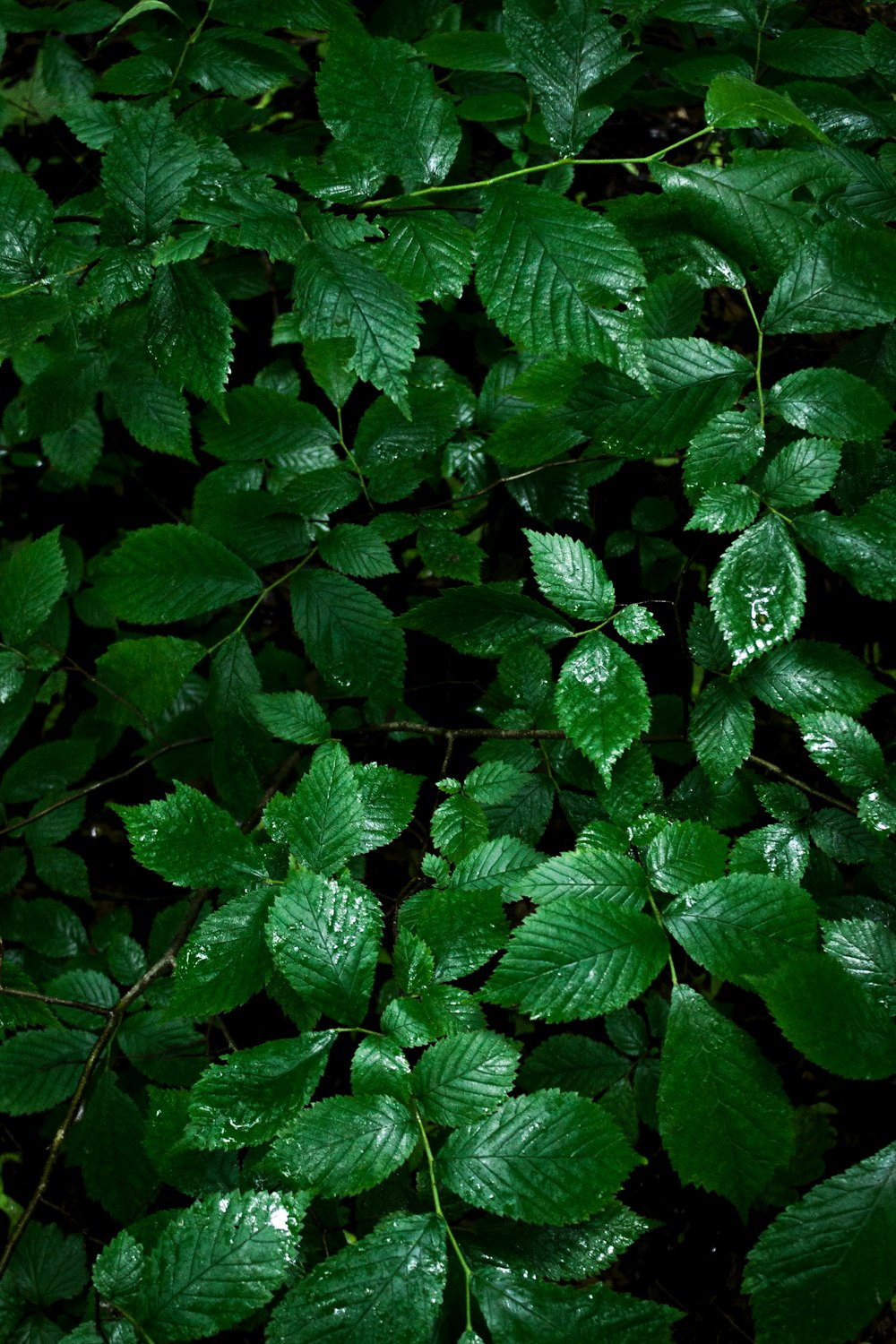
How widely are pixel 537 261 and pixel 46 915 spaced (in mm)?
1893

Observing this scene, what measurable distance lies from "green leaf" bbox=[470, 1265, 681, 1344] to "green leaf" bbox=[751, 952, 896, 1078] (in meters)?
0.37

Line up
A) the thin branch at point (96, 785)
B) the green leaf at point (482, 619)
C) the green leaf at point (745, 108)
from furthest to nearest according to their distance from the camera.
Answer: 1. the thin branch at point (96, 785)
2. the green leaf at point (482, 619)
3. the green leaf at point (745, 108)

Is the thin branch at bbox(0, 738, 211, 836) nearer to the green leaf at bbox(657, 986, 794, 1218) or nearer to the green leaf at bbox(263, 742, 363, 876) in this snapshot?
the green leaf at bbox(263, 742, 363, 876)

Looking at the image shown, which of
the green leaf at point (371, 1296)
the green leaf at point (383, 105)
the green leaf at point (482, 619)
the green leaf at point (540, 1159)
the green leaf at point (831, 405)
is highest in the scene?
the green leaf at point (383, 105)

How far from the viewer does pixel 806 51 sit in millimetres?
1642

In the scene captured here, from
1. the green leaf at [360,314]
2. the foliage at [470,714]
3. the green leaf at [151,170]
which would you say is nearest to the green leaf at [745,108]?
the foliage at [470,714]

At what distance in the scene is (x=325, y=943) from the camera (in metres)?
1.11

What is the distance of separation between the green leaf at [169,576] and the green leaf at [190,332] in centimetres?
49

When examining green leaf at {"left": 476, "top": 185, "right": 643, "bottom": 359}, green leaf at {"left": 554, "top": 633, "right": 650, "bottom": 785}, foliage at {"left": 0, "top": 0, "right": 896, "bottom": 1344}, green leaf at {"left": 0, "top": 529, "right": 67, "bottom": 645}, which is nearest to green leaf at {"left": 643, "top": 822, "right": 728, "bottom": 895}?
foliage at {"left": 0, "top": 0, "right": 896, "bottom": 1344}

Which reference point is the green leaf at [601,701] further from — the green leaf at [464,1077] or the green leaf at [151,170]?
the green leaf at [151,170]

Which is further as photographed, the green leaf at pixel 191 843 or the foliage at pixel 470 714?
the green leaf at pixel 191 843

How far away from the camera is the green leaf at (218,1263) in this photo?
1035mm

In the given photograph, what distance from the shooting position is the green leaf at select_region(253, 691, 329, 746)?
5.15ft

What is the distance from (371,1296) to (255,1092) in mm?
269
